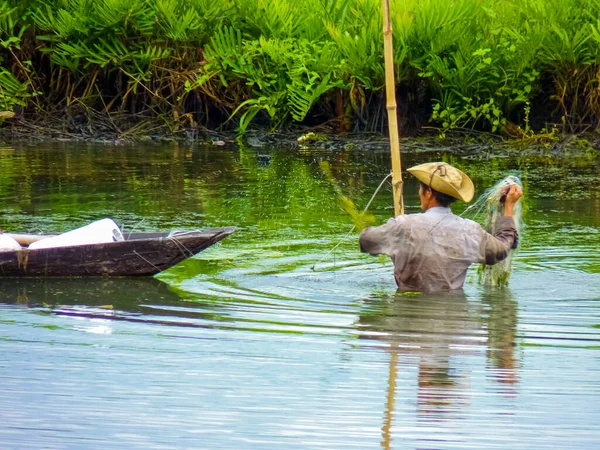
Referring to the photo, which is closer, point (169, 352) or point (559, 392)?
point (559, 392)

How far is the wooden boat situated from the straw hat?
1564 mm

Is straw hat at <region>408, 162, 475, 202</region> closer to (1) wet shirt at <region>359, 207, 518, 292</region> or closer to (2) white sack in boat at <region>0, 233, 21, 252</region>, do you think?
(1) wet shirt at <region>359, 207, 518, 292</region>

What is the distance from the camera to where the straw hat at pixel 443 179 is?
257 inches

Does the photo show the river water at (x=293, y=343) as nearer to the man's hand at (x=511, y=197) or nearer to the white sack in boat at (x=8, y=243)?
the white sack in boat at (x=8, y=243)

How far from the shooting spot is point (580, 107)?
14773 millimetres

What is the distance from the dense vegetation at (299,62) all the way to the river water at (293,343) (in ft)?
11.9

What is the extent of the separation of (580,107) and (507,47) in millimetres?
1197

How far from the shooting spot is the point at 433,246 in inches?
263

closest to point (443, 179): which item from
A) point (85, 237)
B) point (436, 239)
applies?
point (436, 239)

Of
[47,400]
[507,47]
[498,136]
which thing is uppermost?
[507,47]

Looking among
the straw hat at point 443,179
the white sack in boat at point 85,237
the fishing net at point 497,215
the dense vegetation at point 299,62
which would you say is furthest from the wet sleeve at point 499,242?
the dense vegetation at point 299,62

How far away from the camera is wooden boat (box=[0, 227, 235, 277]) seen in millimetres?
7523

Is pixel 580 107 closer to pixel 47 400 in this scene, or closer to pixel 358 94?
pixel 358 94

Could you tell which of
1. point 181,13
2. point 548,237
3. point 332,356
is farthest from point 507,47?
point 332,356
